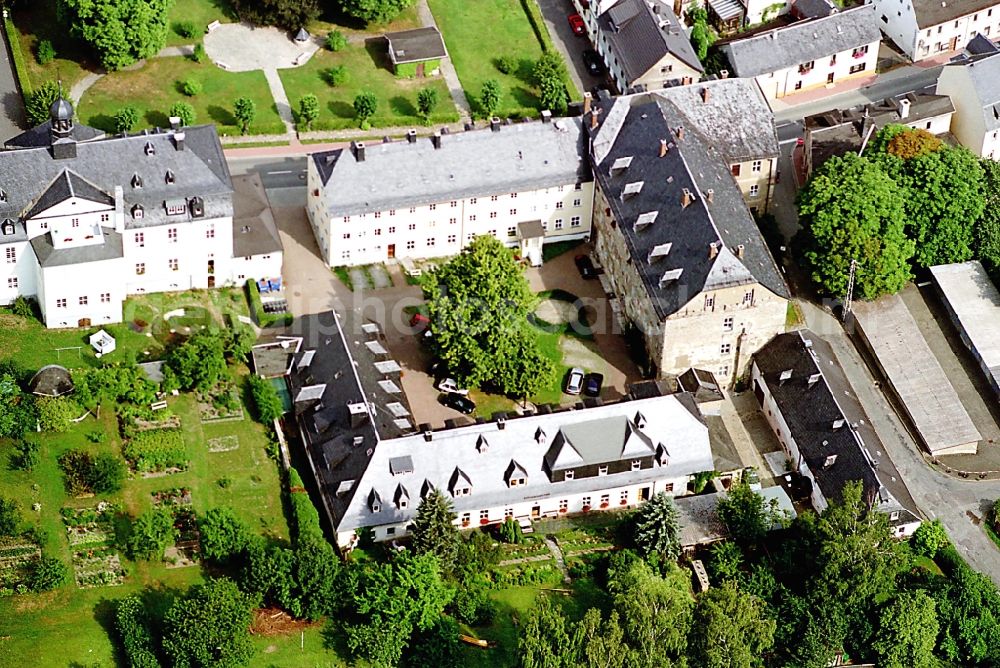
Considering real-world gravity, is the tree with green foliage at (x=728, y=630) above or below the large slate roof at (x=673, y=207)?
below

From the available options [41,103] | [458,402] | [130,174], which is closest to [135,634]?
[458,402]

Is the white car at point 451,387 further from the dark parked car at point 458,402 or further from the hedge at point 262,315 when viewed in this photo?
the hedge at point 262,315

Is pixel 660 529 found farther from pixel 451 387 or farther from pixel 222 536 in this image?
pixel 222 536

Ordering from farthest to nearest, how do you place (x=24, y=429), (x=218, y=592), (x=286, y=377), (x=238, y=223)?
1. (x=238, y=223)
2. (x=286, y=377)
3. (x=24, y=429)
4. (x=218, y=592)

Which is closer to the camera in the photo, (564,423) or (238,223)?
(564,423)

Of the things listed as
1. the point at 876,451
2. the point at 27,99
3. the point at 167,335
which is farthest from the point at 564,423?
the point at 27,99

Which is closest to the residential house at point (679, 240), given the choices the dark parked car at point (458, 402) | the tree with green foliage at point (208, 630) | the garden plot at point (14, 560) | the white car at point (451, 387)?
the dark parked car at point (458, 402)

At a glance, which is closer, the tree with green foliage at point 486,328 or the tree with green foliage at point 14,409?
the tree with green foliage at point 14,409

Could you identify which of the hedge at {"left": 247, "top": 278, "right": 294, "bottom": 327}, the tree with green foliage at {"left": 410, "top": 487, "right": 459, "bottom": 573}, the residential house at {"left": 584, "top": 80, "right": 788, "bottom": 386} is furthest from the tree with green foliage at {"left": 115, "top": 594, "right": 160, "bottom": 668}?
the residential house at {"left": 584, "top": 80, "right": 788, "bottom": 386}

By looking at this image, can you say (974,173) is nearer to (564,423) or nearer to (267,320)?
(564,423)
